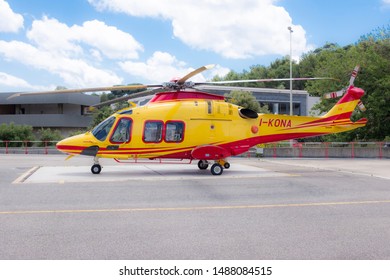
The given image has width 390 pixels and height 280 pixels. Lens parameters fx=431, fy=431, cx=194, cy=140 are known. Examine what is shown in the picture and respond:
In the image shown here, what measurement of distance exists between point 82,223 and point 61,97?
49.0 m

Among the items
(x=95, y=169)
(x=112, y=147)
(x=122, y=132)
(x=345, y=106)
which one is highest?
(x=345, y=106)

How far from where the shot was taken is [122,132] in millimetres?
16734

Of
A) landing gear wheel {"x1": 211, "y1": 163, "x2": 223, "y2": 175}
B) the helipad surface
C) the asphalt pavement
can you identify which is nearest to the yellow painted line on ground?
the asphalt pavement

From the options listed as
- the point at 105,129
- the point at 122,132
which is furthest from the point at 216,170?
the point at 105,129

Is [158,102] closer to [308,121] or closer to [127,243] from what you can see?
[308,121]

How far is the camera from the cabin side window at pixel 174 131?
55.7ft

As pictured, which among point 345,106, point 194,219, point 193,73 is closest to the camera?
point 194,219

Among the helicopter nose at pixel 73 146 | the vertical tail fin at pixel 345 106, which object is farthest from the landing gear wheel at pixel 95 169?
the vertical tail fin at pixel 345 106

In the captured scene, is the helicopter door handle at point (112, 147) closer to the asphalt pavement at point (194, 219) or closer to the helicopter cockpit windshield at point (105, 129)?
the helicopter cockpit windshield at point (105, 129)

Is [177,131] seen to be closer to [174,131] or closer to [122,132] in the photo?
[174,131]

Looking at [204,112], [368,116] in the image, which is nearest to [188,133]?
[204,112]

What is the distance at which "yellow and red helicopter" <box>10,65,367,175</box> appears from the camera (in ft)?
54.8

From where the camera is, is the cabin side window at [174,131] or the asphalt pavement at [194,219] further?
the cabin side window at [174,131]

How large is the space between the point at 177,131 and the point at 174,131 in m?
0.12
